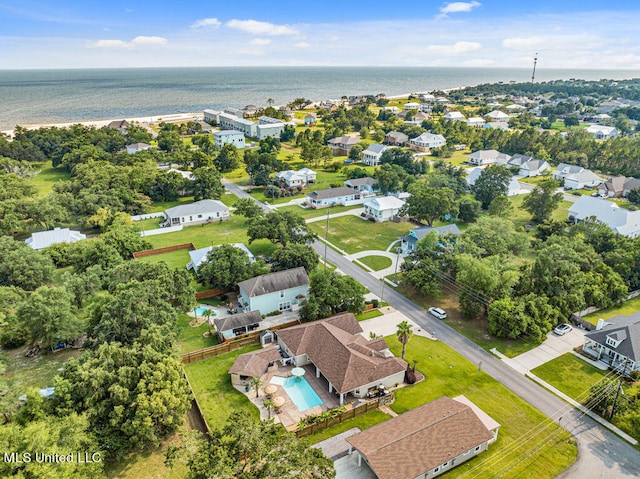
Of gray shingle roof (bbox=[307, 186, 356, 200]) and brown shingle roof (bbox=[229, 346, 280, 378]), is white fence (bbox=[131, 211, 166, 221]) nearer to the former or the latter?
gray shingle roof (bbox=[307, 186, 356, 200])

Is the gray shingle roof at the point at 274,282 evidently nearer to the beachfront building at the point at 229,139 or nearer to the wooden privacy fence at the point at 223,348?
the wooden privacy fence at the point at 223,348

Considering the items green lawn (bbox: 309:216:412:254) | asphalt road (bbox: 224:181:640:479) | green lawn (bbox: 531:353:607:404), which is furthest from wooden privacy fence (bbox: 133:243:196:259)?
green lawn (bbox: 531:353:607:404)

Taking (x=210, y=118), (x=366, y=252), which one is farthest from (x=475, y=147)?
(x=210, y=118)

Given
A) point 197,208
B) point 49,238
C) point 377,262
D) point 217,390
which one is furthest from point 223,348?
point 197,208

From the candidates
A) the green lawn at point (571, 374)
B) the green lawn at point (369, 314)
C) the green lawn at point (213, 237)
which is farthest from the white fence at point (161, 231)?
the green lawn at point (571, 374)

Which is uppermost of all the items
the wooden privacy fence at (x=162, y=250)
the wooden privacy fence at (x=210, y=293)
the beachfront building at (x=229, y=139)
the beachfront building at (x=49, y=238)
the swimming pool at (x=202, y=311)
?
the beachfront building at (x=229, y=139)

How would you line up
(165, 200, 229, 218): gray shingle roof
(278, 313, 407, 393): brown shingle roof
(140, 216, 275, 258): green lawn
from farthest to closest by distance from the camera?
(165, 200, 229, 218): gray shingle roof < (140, 216, 275, 258): green lawn < (278, 313, 407, 393): brown shingle roof
